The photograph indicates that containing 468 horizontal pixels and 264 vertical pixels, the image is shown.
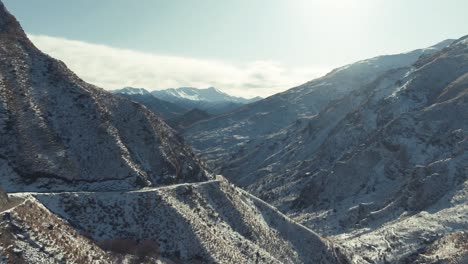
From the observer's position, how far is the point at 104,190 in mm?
62656

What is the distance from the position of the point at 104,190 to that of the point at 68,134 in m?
12.4

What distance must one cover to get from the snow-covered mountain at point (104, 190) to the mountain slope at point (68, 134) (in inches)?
6.2

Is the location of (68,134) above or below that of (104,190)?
above

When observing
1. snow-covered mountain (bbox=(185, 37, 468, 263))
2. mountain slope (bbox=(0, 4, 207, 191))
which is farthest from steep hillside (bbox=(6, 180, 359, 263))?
snow-covered mountain (bbox=(185, 37, 468, 263))

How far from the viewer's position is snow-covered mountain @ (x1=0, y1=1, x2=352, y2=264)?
47250 millimetres

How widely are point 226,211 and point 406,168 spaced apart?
75.0 metres

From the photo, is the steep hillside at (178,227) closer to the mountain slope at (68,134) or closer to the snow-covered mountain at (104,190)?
the snow-covered mountain at (104,190)

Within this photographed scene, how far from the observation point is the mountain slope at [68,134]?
63.4 metres

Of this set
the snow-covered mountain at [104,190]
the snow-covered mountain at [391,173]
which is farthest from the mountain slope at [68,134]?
the snow-covered mountain at [391,173]

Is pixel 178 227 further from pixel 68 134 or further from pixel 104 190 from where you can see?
pixel 68 134

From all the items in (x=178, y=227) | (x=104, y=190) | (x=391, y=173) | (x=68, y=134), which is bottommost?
(x=391, y=173)

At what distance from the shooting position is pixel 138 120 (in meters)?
79.2

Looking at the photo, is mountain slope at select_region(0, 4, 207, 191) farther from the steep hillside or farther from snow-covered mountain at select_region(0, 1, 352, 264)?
the steep hillside

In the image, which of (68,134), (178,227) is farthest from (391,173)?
(68,134)
